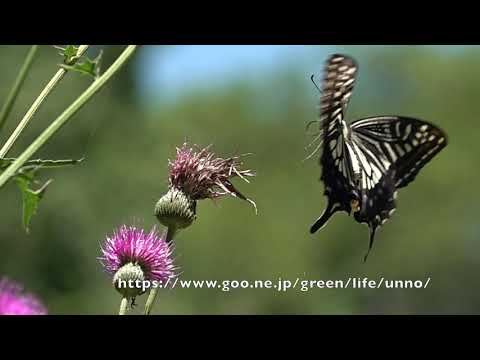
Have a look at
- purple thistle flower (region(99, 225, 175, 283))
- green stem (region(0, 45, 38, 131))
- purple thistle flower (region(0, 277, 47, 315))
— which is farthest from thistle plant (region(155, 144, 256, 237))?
green stem (region(0, 45, 38, 131))

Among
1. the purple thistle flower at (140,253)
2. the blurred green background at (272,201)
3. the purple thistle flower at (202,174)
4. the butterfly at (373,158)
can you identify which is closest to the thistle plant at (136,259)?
the purple thistle flower at (140,253)

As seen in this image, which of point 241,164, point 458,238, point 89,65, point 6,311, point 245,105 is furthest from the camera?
→ point 245,105

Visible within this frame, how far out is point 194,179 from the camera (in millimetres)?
2854

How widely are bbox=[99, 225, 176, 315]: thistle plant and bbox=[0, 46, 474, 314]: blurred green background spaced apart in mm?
15839

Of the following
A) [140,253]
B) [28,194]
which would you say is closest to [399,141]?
[140,253]

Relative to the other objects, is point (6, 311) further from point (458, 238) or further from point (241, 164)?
point (458, 238)

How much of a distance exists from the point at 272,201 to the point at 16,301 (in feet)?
88.8

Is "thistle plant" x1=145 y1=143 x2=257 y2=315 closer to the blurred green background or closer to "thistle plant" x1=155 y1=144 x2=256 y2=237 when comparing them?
"thistle plant" x1=155 y1=144 x2=256 y2=237

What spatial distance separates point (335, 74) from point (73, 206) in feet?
52.2

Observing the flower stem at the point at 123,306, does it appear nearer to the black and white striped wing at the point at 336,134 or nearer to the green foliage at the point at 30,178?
the green foliage at the point at 30,178

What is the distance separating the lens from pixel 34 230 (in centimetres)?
1850

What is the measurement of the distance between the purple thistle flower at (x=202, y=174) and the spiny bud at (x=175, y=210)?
0.12 feet

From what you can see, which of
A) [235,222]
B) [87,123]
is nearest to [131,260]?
[87,123]

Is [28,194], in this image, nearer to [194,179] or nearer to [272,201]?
[194,179]
